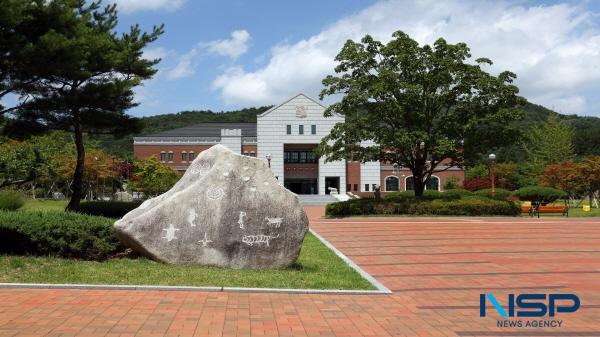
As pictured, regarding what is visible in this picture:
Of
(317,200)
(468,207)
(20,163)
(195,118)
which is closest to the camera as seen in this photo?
(468,207)

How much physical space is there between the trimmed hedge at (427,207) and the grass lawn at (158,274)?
19.1 meters

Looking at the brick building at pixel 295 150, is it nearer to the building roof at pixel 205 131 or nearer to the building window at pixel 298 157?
the building window at pixel 298 157

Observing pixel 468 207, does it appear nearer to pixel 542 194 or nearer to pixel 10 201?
pixel 542 194

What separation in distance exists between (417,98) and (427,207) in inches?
242

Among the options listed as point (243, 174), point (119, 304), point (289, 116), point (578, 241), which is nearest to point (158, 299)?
point (119, 304)

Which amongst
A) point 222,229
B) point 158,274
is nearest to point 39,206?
point 222,229

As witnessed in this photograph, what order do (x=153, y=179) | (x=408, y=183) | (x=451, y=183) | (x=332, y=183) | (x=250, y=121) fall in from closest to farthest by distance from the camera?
(x=153, y=179) → (x=451, y=183) → (x=332, y=183) → (x=408, y=183) → (x=250, y=121)

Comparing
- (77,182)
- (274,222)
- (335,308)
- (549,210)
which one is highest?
(77,182)

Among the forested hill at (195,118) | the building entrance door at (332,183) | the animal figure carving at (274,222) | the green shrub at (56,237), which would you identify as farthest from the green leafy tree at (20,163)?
the forested hill at (195,118)

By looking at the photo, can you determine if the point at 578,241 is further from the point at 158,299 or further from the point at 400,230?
the point at 158,299

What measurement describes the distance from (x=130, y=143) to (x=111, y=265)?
9652cm

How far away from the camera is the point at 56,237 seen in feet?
31.0

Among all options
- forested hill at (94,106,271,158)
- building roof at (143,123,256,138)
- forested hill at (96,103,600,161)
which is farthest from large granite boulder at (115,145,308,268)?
forested hill at (94,106,271,158)

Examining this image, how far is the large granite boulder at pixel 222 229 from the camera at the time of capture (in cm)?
907
